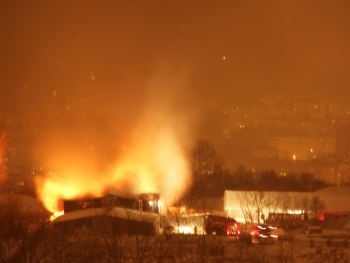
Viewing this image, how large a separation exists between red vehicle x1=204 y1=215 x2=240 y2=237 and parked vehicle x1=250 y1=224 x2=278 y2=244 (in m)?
0.47

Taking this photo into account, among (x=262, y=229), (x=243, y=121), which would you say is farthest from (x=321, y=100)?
(x=262, y=229)

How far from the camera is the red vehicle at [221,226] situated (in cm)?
1483

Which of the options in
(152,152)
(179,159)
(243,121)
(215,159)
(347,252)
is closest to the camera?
(347,252)

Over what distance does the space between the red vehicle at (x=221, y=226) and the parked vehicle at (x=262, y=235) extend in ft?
A: 1.55

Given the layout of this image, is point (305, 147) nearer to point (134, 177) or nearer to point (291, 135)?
point (291, 135)

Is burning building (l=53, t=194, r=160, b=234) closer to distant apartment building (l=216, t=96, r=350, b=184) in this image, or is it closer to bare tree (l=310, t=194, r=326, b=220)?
bare tree (l=310, t=194, r=326, b=220)

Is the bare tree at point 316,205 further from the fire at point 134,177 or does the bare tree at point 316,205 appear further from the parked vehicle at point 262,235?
the parked vehicle at point 262,235

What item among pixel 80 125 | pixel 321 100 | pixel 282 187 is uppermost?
pixel 321 100

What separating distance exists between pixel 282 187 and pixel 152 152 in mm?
6498

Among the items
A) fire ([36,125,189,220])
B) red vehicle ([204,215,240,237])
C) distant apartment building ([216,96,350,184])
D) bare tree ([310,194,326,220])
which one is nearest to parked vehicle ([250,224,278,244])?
red vehicle ([204,215,240,237])

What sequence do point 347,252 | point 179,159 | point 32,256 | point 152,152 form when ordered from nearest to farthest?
point 32,256 < point 347,252 < point 152,152 < point 179,159

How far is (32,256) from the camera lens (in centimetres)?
763

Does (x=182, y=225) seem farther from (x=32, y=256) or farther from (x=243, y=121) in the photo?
(x=243, y=121)

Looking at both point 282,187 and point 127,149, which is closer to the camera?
point 127,149
